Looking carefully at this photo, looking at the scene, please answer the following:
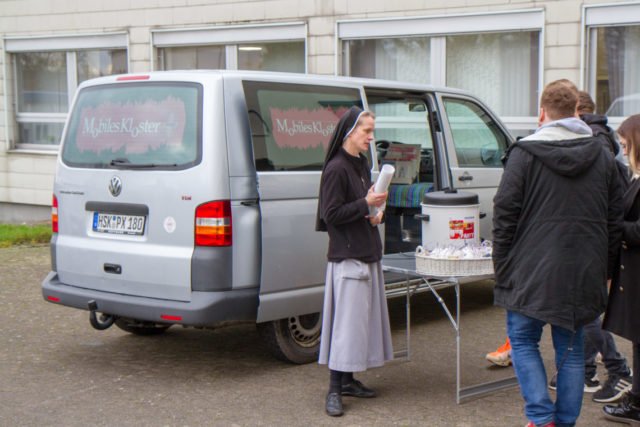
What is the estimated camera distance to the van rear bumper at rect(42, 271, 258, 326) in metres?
5.52

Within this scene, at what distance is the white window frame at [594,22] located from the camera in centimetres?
1067

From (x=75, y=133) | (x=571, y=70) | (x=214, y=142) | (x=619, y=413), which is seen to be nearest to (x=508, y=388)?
(x=619, y=413)

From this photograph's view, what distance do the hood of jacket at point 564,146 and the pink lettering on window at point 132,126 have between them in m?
2.34

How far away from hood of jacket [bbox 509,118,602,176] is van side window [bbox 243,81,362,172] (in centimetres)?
193

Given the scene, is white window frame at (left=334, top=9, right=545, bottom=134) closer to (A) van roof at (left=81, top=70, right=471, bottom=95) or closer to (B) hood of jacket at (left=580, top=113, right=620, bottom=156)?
(A) van roof at (left=81, top=70, right=471, bottom=95)

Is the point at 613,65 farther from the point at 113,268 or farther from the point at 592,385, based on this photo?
the point at 113,268

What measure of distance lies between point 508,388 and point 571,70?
20.9ft

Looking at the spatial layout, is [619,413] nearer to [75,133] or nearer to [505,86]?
[75,133]

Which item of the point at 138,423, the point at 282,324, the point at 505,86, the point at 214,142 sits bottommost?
the point at 138,423

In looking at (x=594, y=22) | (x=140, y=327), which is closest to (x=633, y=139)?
(x=140, y=327)

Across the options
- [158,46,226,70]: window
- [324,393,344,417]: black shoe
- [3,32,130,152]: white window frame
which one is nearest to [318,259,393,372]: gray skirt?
[324,393,344,417]: black shoe

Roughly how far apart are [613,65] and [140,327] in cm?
700

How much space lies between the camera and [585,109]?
20.0 feet

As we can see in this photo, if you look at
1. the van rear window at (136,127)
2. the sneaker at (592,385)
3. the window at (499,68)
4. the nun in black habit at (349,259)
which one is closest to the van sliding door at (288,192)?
the van rear window at (136,127)
